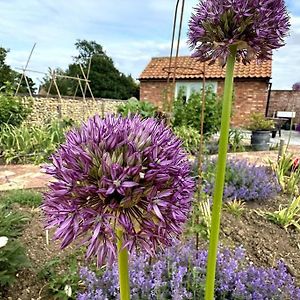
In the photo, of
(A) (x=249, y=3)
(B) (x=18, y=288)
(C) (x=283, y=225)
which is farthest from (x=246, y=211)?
(A) (x=249, y=3)

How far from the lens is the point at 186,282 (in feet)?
6.21

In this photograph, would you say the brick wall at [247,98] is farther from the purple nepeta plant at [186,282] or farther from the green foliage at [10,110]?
the purple nepeta plant at [186,282]

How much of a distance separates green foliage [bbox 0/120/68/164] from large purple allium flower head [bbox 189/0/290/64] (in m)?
5.58

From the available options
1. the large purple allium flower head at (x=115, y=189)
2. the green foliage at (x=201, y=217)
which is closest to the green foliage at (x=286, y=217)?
the green foliage at (x=201, y=217)

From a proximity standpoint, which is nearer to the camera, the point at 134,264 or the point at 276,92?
the point at 134,264

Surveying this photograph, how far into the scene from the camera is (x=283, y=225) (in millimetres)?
3369

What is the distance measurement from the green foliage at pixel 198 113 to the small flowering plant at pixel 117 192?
8085 millimetres

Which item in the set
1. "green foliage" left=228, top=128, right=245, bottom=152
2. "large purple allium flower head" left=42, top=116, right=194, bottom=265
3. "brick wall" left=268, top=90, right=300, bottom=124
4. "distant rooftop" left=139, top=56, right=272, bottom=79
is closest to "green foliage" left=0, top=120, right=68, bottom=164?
"green foliage" left=228, top=128, right=245, bottom=152

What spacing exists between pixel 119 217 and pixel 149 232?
0.07 metres

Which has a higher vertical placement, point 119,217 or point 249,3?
point 249,3

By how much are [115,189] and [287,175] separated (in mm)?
4914

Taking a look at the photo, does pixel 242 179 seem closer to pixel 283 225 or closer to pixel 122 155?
pixel 283 225

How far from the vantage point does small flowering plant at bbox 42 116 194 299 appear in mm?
682

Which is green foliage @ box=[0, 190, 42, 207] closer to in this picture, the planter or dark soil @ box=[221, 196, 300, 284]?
dark soil @ box=[221, 196, 300, 284]
